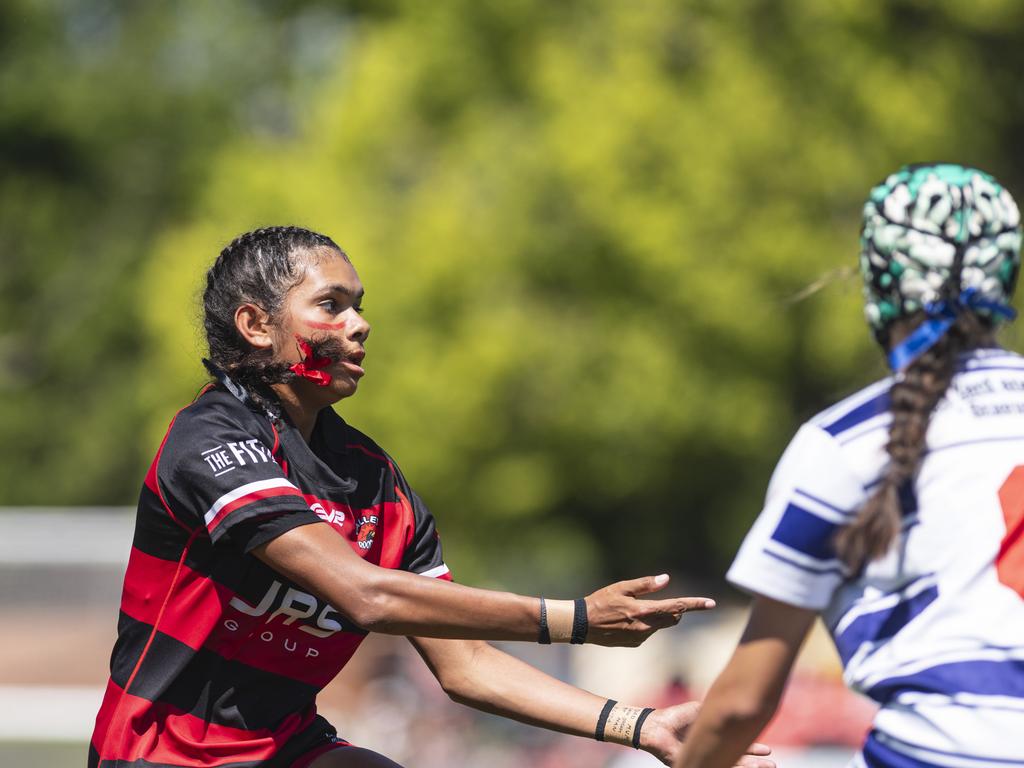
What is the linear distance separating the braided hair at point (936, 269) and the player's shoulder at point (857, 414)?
0.03 m

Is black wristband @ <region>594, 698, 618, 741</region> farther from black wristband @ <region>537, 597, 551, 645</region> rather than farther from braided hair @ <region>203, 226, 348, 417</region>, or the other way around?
braided hair @ <region>203, 226, 348, 417</region>

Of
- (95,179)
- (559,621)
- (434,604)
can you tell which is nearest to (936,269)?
(559,621)

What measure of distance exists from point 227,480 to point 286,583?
0.33 metres

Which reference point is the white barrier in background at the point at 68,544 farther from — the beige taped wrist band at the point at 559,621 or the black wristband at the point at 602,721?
the beige taped wrist band at the point at 559,621

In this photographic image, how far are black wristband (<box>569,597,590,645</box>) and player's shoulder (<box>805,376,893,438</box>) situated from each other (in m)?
0.87

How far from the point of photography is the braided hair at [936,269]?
102 inches

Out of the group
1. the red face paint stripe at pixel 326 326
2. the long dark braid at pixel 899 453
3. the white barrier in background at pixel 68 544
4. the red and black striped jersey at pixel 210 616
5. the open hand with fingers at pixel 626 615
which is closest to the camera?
the long dark braid at pixel 899 453

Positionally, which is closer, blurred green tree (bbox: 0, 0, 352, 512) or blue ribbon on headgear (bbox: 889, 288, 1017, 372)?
blue ribbon on headgear (bbox: 889, 288, 1017, 372)

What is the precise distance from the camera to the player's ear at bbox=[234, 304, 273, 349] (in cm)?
365

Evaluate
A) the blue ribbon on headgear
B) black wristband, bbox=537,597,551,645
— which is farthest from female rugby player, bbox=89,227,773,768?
the blue ribbon on headgear

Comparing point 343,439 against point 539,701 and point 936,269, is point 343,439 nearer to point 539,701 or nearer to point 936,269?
point 539,701

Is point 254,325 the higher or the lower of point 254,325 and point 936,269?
the higher

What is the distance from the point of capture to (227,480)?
3.29 m

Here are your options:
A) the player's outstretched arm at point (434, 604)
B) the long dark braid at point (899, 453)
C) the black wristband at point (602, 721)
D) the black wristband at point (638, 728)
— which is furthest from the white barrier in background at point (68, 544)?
the long dark braid at point (899, 453)
